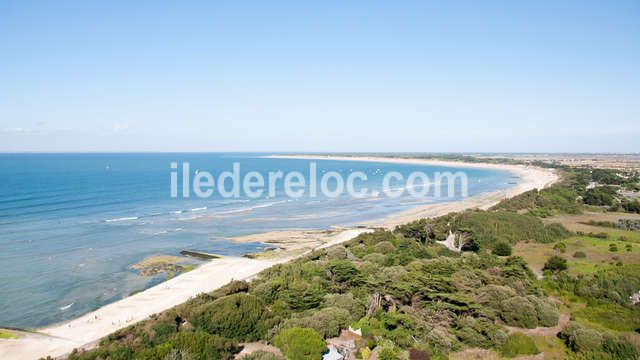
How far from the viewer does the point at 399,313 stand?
88.8 feet

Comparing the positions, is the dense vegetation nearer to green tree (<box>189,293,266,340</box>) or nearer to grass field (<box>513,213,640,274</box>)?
green tree (<box>189,293,266,340</box>)

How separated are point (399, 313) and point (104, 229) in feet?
173

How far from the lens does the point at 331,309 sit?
26.7 m

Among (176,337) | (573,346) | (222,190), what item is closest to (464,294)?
(573,346)

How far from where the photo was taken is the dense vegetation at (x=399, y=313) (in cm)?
2273

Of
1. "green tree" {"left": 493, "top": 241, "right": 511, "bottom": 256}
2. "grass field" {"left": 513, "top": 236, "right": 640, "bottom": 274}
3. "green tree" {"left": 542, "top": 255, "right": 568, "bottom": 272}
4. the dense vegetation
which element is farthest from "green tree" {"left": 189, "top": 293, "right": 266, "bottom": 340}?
"green tree" {"left": 493, "top": 241, "right": 511, "bottom": 256}

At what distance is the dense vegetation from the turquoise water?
14603mm

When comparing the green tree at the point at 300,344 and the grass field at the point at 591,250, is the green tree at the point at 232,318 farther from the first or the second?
the grass field at the point at 591,250

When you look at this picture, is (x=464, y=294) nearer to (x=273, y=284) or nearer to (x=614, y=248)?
(x=273, y=284)

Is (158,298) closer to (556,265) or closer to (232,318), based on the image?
(232,318)

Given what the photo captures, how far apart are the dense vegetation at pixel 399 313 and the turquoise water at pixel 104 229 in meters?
14.6

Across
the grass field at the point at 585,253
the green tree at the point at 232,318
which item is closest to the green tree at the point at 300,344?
the green tree at the point at 232,318

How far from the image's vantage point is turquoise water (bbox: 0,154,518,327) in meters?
38.7

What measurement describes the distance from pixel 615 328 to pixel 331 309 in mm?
17271
